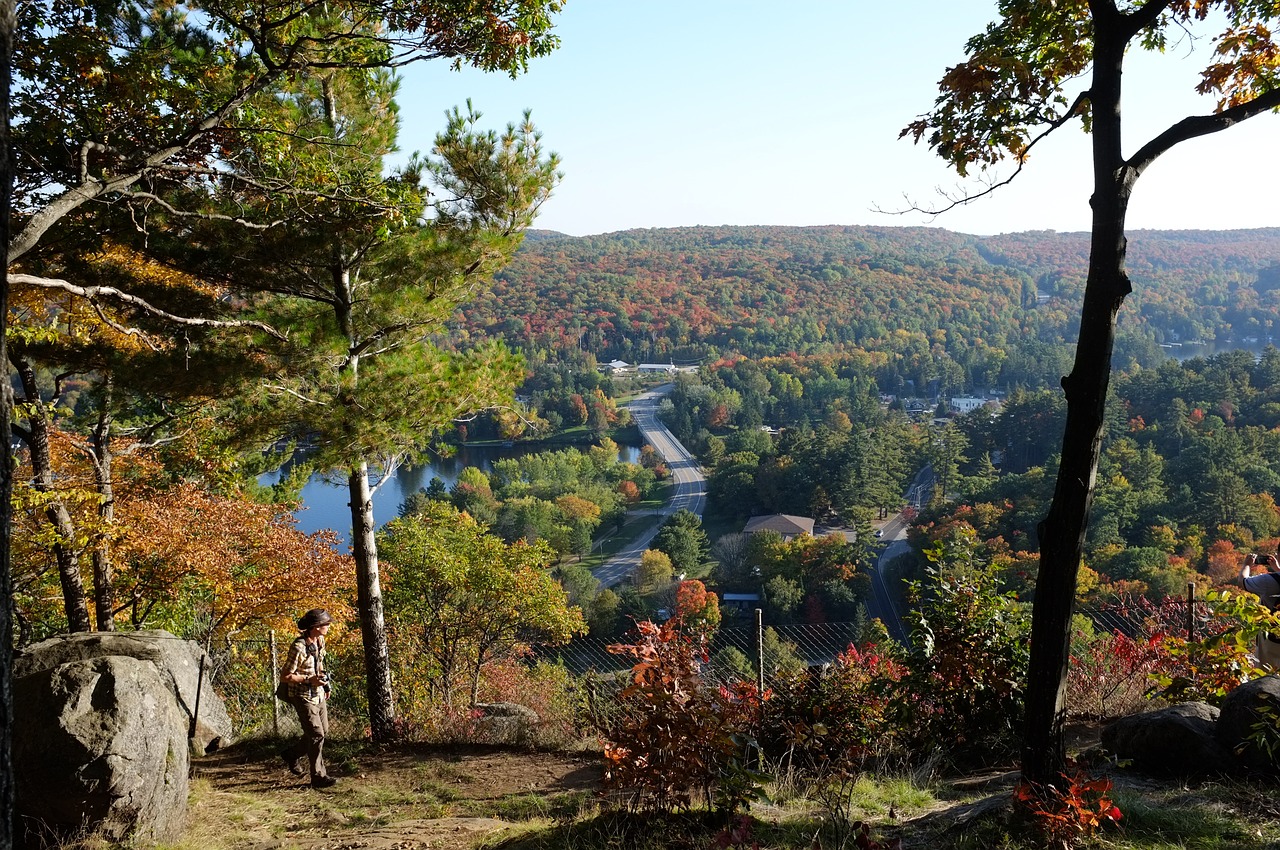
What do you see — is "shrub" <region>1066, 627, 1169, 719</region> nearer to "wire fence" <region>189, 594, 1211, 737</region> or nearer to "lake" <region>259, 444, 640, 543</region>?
"wire fence" <region>189, 594, 1211, 737</region>

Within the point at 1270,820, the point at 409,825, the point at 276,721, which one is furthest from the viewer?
the point at 276,721

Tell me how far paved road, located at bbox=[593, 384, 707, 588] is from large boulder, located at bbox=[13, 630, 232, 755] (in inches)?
1410

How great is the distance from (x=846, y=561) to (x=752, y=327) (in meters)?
75.6

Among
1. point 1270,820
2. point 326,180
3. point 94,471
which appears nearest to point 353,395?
point 326,180

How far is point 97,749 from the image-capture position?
4266mm

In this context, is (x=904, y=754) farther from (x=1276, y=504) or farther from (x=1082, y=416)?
(x=1276, y=504)

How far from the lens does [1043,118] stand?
4078mm

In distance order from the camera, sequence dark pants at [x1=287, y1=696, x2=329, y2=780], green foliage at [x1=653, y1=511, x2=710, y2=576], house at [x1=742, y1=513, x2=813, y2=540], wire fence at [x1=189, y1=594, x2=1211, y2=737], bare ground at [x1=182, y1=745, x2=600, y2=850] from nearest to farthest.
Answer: bare ground at [x1=182, y1=745, x2=600, y2=850], dark pants at [x1=287, y1=696, x2=329, y2=780], wire fence at [x1=189, y1=594, x2=1211, y2=737], green foliage at [x1=653, y1=511, x2=710, y2=576], house at [x1=742, y1=513, x2=813, y2=540]

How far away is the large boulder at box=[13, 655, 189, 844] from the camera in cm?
422

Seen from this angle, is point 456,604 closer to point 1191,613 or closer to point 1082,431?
point 1191,613

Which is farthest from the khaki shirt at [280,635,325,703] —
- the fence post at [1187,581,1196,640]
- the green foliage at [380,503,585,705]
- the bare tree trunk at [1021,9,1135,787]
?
the green foliage at [380,503,585,705]

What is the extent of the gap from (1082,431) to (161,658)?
18.8 ft

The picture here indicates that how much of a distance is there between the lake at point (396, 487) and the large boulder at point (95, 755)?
1482 inches

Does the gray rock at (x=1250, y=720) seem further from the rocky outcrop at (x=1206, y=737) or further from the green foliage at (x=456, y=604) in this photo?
the green foliage at (x=456, y=604)
